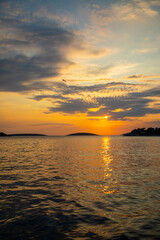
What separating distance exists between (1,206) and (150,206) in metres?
11.2

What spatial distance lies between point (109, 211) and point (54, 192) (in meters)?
6.68

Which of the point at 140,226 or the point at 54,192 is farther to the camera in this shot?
the point at 54,192

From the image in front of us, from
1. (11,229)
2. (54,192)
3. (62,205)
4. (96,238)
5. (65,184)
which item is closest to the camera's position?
(96,238)

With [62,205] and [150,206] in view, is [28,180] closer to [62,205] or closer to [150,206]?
[62,205]

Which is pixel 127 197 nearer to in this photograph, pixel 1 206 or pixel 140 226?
pixel 140 226

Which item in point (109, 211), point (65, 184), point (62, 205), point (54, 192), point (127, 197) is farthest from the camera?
point (65, 184)

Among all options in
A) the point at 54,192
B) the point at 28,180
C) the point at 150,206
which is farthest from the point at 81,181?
the point at 150,206

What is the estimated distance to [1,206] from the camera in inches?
574

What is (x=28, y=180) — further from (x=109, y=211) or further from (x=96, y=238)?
(x=96, y=238)

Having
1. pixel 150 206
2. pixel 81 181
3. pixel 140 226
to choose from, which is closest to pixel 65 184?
pixel 81 181

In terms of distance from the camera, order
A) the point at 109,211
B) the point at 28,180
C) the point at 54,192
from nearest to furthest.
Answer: the point at 109,211 → the point at 54,192 → the point at 28,180

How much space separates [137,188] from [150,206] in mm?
5026

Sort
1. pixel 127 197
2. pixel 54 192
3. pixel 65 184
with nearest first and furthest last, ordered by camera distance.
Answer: pixel 127 197 → pixel 54 192 → pixel 65 184

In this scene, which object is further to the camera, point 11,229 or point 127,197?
point 127,197
